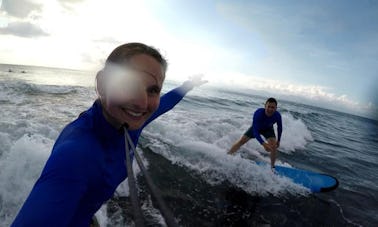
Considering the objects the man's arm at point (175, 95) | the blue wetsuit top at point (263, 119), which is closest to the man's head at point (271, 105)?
the blue wetsuit top at point (263, 119)

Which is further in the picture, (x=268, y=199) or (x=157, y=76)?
(x=268, y=199)

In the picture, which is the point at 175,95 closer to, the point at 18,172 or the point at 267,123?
the point at 18,172

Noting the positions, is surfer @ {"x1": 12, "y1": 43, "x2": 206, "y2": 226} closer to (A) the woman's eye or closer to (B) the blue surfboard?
(A) the woman's eye

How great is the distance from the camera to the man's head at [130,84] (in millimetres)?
1370

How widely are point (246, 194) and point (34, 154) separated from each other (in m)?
5.61

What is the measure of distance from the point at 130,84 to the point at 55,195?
0.64 meters

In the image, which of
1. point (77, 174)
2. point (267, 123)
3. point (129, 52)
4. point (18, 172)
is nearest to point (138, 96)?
point (129, 52)

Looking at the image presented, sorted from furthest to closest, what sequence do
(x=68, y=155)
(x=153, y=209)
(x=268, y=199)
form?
1. (x=268, y=199)
2. (x=153, y=209)
3. (x=68, y=155)

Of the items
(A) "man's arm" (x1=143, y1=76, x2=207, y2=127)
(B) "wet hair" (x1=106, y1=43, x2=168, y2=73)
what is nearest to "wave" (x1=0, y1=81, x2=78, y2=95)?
(A) "man's arm" (x1=143, y1=76, x2=207, y2=127)

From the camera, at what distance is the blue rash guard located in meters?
1.00

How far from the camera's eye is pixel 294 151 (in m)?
13.3

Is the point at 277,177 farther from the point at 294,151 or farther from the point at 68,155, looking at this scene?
the point at 68,155

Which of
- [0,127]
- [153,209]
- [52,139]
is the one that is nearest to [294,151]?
[153,209]

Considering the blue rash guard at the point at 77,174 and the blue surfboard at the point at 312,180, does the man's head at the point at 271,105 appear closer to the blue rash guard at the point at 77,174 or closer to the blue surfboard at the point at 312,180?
the blue surfboard at the point at 312,180
